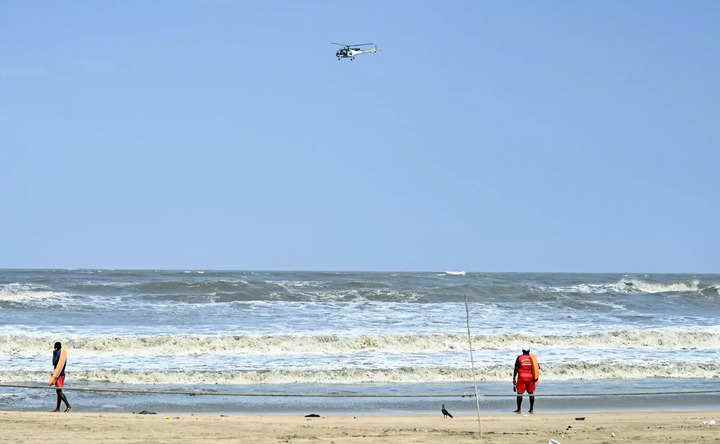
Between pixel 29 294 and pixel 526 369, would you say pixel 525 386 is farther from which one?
pixel 29 294

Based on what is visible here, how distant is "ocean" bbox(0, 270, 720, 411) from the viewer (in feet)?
61.9

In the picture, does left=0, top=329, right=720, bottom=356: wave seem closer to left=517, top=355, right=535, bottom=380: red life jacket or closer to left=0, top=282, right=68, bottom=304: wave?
left=517, top=355, right=535, bottom=380: red life jacket

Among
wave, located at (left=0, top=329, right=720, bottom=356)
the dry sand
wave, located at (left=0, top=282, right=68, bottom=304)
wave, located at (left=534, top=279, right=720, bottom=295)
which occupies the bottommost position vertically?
the dry sand

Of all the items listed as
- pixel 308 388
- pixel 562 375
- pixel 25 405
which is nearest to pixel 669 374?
pixel 562 375

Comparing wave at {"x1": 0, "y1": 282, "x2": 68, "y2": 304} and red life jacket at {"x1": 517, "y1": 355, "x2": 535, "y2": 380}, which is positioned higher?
wave at {"x1": 0, "y1": 282, "x2": 68, "y2": 304}

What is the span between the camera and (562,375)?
818 inches

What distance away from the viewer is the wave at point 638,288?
52.9 metres

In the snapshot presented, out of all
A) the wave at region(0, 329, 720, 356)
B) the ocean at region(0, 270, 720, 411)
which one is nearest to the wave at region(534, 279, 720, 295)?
the ocean at region(0, 270, 720, 411)

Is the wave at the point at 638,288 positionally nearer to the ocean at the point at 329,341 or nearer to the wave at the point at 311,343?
the ocean at the point at 329,341

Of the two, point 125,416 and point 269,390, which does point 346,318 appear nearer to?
point 269,390

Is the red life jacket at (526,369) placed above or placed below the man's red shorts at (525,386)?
above

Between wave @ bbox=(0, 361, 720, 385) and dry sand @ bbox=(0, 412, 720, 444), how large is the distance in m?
5.02

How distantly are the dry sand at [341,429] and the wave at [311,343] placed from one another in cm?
998

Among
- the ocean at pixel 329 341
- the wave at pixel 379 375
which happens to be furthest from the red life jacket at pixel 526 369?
the wave at pixel 379 375
